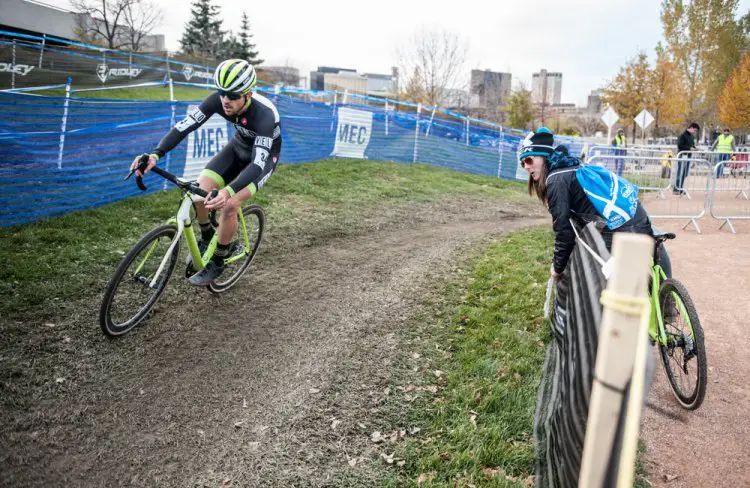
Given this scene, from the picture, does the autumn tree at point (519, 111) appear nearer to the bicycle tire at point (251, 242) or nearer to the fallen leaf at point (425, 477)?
the bicycle tire at point (251, 242)

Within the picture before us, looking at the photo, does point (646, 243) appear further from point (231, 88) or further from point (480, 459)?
point (231, 88)

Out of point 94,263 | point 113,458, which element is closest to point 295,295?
point 94,263

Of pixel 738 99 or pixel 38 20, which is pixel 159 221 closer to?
pixel 38 20

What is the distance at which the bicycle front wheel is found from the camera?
426cm

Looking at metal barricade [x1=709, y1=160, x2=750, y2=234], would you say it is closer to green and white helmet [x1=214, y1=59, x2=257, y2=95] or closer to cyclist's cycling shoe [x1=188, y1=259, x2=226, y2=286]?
green and white helmet [x1=214, y1=59, x2=257, y2=95]

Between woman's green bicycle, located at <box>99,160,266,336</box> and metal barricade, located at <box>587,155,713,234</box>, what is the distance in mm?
8528

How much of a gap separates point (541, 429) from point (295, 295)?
126 inches

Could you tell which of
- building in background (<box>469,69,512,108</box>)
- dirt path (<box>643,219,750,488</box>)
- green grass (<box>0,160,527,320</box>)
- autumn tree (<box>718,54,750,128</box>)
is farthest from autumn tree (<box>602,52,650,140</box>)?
dirt path (<box>643,219,750,488</box>)

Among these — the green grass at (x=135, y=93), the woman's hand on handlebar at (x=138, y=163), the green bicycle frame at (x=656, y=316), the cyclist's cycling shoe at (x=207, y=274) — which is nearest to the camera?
the green bicycle frame at (x=656, y=316)

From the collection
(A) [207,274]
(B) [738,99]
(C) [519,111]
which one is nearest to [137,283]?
(A) [207,274]

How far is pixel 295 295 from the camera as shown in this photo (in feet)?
19.0

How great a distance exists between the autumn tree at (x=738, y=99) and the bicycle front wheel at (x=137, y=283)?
4000 centimetres

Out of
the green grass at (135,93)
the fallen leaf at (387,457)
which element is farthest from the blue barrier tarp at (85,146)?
the green grass at (135,93)

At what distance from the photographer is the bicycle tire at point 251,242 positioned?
18.9ft
